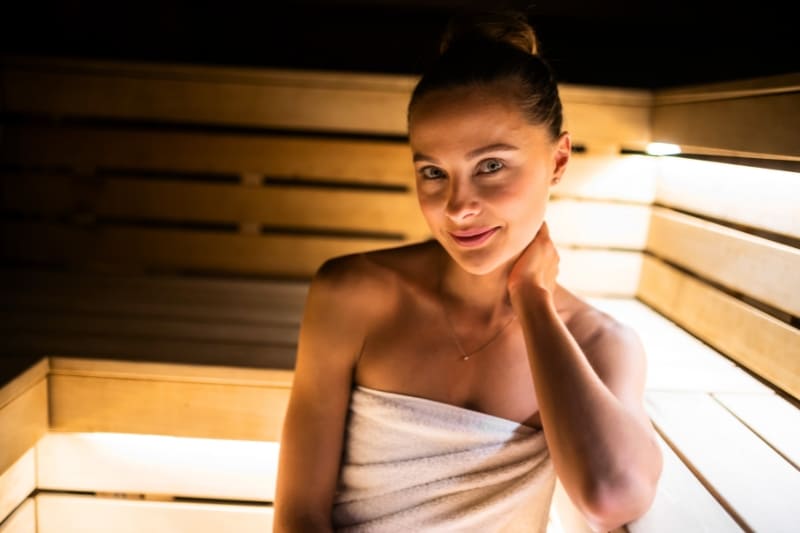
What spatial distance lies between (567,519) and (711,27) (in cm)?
198

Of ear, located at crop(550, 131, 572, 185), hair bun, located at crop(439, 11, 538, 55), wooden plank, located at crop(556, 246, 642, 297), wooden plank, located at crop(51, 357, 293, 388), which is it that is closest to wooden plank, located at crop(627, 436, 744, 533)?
ear, located at crop(550, 131, 572, 185)

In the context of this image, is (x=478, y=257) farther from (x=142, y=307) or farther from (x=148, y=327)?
(x=142, y=307)

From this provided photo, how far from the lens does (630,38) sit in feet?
8.59

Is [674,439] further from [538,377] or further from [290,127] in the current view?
[290,127]

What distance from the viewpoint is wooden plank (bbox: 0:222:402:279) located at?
9.18ft

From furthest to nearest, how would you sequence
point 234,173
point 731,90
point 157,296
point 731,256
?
point 234,173 < point 157,296 < point 731,256 < point 731,90

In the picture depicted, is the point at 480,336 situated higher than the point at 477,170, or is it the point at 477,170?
the point at 477,170

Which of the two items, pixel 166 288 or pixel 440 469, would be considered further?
pixel 166 288

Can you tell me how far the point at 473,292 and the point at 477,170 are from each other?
0.37 meters

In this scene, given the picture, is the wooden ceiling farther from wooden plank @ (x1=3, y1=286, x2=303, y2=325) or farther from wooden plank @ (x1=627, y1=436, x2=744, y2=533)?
wooden plank @ (x1=627, y1=436, x2=744, y2=533)

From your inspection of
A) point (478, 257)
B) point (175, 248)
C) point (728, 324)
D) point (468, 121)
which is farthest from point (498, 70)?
point (175, 248)

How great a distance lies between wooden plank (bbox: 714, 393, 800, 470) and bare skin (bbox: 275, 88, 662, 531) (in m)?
0.41

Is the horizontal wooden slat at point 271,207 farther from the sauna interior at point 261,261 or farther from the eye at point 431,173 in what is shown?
the eye at point 431,173

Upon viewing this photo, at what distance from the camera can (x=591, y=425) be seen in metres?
1.16
